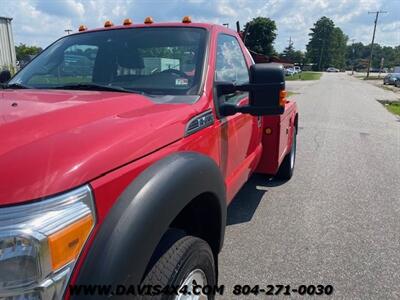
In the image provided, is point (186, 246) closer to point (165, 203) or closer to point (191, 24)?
point (165, 203)

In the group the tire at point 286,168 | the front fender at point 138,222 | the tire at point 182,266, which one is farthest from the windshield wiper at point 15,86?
the tire at point 286,168

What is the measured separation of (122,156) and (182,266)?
586 mm

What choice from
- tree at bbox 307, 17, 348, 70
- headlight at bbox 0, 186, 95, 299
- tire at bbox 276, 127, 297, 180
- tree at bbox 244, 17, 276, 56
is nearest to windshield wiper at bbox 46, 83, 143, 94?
headlight at bbox 0, 186, 95, 299

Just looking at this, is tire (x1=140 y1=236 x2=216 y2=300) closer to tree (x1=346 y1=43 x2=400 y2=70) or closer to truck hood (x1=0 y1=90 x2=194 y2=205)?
truck hood (x1=0 y1=90 x2=194 y2=205)

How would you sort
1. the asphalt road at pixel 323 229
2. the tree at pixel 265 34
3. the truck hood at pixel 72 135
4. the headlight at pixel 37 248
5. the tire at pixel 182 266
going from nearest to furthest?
1. the headlight at pixel 37 248
2. the truck hood at pixel 72 135
3. the tire at pixel 182 266
4. the asphalt road at pixel 323 229
5. the tree at pixel 265 34

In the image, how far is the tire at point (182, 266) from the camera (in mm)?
1584

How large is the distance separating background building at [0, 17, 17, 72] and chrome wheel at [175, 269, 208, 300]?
15611 mm

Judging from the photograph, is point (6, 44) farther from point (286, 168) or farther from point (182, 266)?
point (182, 266)

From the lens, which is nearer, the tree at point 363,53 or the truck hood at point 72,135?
the truck hood at point 72,135

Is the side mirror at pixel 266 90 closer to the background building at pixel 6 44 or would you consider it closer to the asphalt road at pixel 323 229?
the asphalt road at pixel 323 229

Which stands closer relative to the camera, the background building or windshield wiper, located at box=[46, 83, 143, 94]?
windshield wiper, located at box=[46, 83, 143, 94]

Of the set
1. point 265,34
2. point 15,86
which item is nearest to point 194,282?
point 15,86

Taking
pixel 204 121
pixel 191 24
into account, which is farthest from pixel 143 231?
pixel 191 24

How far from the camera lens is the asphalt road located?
2967 mm
